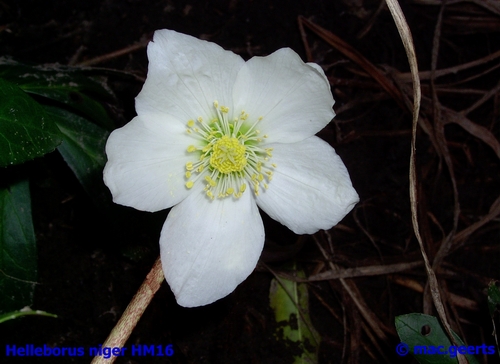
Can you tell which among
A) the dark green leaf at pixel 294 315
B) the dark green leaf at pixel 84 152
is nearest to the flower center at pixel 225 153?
the dark green leaf at pixel 84 152

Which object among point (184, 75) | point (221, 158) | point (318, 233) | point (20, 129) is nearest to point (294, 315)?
point (318, 233)

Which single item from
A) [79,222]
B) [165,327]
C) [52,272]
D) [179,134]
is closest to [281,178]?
[179,134]

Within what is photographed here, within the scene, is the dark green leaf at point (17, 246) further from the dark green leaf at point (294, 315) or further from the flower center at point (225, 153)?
the dark green leaf at point (294, 315)

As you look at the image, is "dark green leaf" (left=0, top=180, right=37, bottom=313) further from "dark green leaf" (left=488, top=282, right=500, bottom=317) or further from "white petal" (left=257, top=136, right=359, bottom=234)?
"dark green leaf" (left=488, top=282, right=500, bottom=317)

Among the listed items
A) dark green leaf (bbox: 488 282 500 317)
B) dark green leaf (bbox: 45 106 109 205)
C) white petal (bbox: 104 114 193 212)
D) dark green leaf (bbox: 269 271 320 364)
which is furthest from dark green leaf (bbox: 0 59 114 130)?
dark green leaf (bbox: 488 282 500 317)

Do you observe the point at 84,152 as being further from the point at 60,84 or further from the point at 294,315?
the point at 294,315

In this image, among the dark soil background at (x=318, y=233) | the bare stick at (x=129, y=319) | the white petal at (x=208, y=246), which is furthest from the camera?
the dark soil background at (x=318, y=233)
